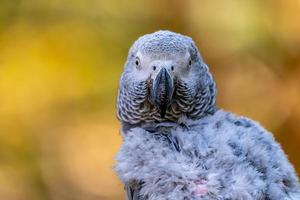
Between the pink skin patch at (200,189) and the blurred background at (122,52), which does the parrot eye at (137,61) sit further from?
the blurred background at (122,52)

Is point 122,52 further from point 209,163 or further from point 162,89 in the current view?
point 209,163

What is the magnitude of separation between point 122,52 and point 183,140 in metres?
1.84

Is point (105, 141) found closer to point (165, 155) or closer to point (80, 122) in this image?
point (80, 122)

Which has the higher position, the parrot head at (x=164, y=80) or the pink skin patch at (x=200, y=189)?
the parrot head at (x=164, y=80)

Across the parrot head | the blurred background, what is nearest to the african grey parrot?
the parrot head

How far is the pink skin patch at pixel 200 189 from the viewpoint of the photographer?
4.18 ft

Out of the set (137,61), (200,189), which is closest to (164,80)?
(137,61)

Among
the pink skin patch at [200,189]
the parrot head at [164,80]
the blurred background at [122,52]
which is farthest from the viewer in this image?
the blurred background at [122,52]

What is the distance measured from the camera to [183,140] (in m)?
1.38

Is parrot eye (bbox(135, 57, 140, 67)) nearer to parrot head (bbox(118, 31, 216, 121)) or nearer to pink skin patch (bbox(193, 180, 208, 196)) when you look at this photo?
parrot head (bbox(118, 31, 216, 121))

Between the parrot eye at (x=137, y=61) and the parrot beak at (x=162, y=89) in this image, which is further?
the parrot eye at (x=137, y=61)

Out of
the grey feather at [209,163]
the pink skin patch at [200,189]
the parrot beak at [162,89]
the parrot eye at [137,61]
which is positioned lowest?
the pink skin patch at [200,189]

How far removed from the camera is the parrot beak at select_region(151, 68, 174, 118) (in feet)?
4.51

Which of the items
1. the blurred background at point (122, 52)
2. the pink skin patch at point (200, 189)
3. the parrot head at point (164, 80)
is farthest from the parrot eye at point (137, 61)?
the blurred background at point (122, 52)
